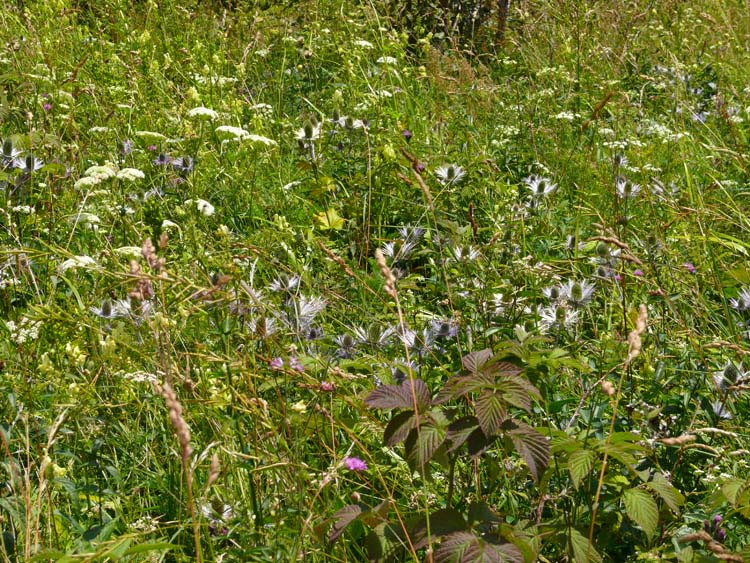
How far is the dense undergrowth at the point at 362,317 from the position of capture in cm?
144

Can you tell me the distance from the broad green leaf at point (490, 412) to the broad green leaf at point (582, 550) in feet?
0.78

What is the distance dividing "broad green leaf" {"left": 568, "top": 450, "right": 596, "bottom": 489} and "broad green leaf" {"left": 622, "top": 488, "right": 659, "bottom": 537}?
0.10 m

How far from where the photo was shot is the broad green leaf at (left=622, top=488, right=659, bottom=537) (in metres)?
1.38

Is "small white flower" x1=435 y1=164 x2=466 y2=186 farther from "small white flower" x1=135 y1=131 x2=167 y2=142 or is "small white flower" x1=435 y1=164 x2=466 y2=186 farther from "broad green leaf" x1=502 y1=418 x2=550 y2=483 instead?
"broad green leaf" x1=502 y1=418 x2=550 y2=483

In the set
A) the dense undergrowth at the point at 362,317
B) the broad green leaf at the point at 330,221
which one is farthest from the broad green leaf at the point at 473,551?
the broad green leaf at the point at 330,221

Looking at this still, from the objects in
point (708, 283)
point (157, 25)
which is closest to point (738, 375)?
point (708, 283)

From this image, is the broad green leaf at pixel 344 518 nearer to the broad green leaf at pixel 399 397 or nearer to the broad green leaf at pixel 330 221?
the broad green leaf at pixel 399 397

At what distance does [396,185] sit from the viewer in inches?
131

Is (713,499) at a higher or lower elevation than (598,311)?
higher

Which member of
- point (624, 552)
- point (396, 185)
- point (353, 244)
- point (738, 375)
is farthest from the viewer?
point (396, 185)

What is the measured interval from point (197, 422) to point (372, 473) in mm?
423

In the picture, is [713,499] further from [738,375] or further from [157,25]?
[157,25]

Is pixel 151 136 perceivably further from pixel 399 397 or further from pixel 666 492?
pixel 666 492

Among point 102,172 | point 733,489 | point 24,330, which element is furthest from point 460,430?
point 102,172
